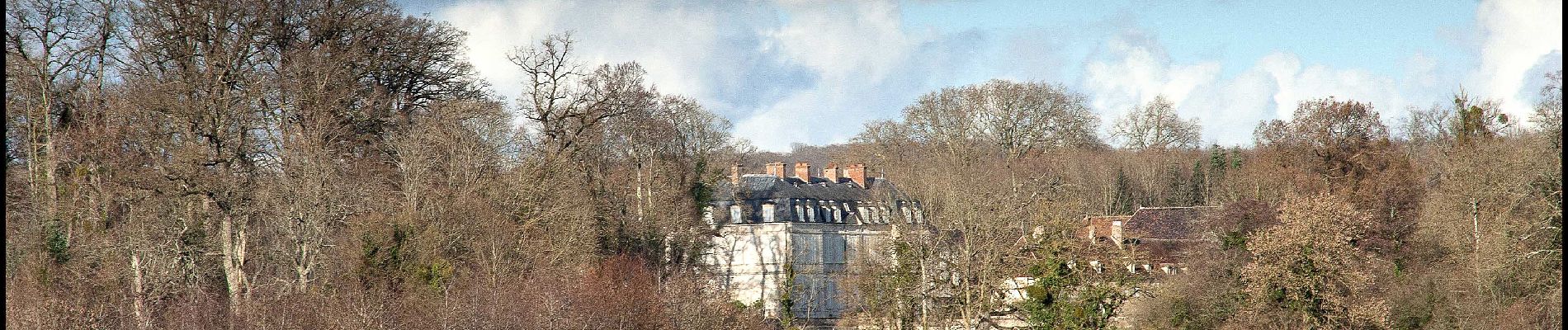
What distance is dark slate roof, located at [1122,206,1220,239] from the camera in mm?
49344

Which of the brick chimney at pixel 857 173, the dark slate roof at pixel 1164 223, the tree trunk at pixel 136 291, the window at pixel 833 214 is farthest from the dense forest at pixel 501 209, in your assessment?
the brick chimney at pixel 857 173

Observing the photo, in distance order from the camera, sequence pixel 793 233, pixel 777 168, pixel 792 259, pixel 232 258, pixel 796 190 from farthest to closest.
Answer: pixel 777 168, pixel 796 190, pixel 793 233, pixel 792 259, pixel 232 258

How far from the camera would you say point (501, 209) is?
94.0ft

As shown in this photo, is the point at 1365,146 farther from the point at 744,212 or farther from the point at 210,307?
the point at 210,307

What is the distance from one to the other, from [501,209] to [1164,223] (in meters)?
28.9

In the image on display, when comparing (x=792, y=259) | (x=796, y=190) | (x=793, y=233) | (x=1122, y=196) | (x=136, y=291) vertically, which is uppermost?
(x=796, y=190)

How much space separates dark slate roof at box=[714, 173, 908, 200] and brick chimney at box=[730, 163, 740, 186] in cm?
19

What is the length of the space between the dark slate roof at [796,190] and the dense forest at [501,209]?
497 cm

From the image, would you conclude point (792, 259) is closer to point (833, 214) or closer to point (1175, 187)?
point (833, 214)

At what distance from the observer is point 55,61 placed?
28.3 m

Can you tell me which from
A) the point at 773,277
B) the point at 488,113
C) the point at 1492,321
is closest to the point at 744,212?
the point at 773,277

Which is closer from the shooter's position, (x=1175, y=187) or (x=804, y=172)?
(x=804, y=172)

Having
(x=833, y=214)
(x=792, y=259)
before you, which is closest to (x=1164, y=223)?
(x=833, y=214)

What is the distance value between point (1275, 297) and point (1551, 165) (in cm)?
685
